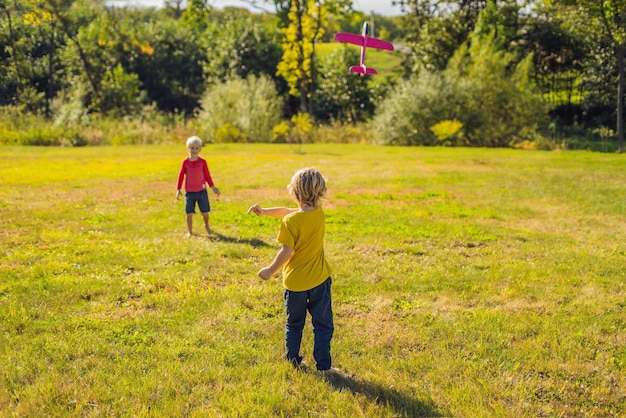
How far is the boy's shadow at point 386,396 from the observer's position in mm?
4242

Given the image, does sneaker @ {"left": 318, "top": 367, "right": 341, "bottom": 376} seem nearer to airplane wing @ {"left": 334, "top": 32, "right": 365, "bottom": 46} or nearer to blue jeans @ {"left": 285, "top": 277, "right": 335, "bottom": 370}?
blue jeans @ {"left": 285, "top": 277, "right": 335, "bottom": 370}

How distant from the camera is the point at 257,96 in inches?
1425

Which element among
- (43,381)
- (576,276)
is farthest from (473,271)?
(43,381)

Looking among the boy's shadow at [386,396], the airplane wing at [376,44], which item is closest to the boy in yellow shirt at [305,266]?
the boy's shadow at [386,396]

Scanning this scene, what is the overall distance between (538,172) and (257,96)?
22.1 metres

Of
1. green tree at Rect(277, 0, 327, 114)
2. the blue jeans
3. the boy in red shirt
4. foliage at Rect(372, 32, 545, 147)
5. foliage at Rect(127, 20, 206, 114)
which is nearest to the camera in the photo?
the blue jeans

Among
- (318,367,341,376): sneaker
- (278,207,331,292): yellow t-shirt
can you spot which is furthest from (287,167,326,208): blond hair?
(318,367,341,376): sneaker

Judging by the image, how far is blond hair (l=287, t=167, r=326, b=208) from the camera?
462cm

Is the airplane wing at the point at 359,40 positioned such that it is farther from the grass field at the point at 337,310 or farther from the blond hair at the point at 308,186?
the grass field at the point at 337,310

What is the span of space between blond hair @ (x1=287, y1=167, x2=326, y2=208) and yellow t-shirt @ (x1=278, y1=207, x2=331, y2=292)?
0.16m

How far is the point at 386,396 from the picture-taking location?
4477 millimetres

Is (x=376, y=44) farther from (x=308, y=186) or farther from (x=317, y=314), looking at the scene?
(x=317, y=314)

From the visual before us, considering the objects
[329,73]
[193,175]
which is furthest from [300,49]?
[193,175]

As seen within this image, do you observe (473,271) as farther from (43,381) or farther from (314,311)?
(43,381)
